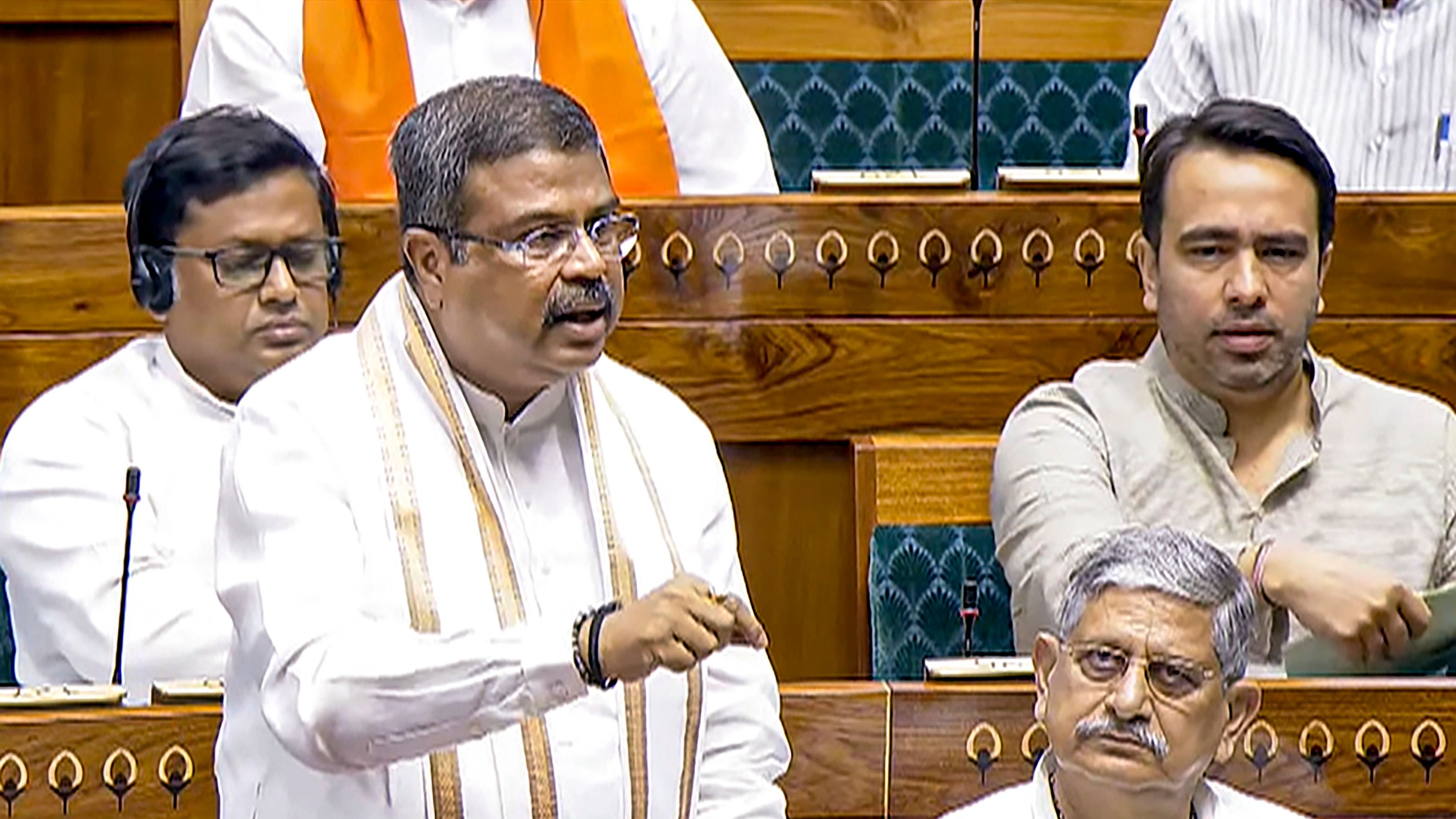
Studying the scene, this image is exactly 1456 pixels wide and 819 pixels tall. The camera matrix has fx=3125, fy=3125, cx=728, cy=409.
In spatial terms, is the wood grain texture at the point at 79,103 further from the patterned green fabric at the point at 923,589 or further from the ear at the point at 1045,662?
the ear at the point at 1045,662

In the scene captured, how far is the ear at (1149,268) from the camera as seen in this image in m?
2.73

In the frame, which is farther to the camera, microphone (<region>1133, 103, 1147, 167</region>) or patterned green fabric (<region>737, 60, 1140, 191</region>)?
patterned green fabric (<region>737, 60, 1140, 191</region>)

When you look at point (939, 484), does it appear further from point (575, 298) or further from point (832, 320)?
point (575, 298)

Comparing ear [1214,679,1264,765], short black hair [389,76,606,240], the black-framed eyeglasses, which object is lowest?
ear [1214,679,1264,765]

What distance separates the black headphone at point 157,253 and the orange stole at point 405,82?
0.51 m

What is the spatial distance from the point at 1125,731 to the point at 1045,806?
0.09 metres

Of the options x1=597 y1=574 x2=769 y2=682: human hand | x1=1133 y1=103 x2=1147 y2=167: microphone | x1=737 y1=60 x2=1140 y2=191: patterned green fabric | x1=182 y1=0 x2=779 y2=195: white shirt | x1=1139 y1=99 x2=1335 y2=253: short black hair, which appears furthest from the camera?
x1=737 y1=60 x2=1140 y2=191: patterned green fabric

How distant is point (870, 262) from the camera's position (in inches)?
123

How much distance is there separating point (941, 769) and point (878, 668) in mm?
340

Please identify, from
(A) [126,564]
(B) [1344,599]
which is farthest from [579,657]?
(B) [1344,599]

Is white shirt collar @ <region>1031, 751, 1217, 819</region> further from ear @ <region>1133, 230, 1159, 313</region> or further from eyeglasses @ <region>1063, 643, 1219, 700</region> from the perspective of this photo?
ear @ <region>1133, 230, 1159, 313</region>

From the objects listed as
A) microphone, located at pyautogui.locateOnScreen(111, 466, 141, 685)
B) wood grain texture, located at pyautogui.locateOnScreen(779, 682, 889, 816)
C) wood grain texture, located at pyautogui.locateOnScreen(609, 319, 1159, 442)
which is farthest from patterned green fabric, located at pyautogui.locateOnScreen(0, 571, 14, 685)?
wood grain texture, located at pyautogui.locateOnScreen(779, 682, 889, 816)

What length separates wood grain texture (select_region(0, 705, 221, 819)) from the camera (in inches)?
94.1

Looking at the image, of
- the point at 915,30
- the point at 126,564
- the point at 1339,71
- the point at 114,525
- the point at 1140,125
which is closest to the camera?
the point at 126,564
